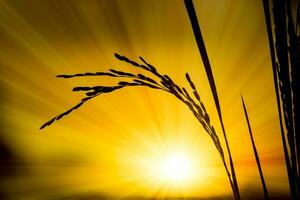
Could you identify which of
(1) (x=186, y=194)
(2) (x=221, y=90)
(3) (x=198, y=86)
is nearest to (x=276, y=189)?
(1) (x=186, y=194)

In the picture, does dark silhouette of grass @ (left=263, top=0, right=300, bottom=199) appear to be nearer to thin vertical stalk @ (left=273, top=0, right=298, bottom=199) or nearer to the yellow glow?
thin vertical stalk @ (left=273, top=0, right=298, bottom=199)

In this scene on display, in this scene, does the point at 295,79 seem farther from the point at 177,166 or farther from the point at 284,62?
the point at 177,166

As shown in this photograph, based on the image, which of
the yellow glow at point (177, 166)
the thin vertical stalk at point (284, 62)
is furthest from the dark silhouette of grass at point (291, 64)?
the yellow glow at point (177, 166)

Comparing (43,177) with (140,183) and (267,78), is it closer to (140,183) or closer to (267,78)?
(140,183)

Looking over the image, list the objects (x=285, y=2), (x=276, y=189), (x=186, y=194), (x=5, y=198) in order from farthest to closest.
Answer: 1. (x=5, y=198)
2. (x=186, y=194)
3. (x=276, y=189)
4. (x=285, y=2)

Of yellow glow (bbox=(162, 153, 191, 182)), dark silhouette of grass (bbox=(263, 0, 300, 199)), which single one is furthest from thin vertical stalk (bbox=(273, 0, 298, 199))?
yellow glow (bbox=(162, 153, 191, 182))

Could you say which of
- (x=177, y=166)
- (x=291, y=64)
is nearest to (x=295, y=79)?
(x=291, y=64)

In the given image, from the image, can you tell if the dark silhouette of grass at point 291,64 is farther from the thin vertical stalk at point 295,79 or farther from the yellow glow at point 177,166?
the yellow glow at point 177,166

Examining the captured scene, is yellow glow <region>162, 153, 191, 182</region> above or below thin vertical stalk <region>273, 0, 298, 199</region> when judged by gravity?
above
